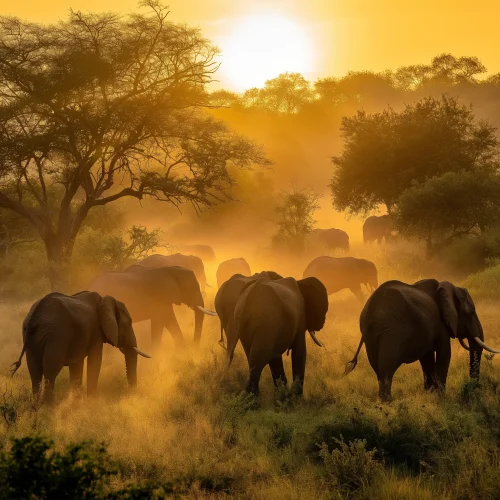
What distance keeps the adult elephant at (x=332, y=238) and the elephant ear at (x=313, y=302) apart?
2214 centimetres

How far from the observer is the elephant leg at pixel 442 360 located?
10.2 metres

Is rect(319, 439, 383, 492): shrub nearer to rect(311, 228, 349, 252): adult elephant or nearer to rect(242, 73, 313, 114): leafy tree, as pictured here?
rect(311, 228, 349, 252): adult elephant

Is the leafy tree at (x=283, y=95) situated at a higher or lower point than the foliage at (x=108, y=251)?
higher

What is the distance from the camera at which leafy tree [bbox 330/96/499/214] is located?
1198 inches

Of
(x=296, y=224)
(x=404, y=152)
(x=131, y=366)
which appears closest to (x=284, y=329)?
(x=131, y=366)

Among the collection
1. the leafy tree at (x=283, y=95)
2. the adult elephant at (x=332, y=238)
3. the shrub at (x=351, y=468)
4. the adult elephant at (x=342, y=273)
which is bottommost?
the shrub at (x=351, y=468)

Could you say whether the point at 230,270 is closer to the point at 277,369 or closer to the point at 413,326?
the point at 277,369

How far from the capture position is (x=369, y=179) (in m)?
32.5

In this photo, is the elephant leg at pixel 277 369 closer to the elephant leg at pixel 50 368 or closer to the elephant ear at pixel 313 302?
the elephant ear at pixel 313 302

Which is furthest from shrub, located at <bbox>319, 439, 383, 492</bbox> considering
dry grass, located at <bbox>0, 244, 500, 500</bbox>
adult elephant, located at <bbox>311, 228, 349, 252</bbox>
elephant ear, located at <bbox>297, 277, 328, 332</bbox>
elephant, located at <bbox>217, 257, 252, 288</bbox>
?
adult elephant, located at <bbox>311, 228, 349, 252</bbox>

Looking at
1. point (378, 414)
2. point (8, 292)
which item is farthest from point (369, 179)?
point (378, 414)

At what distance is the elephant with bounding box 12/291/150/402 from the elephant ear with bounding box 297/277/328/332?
2.79m

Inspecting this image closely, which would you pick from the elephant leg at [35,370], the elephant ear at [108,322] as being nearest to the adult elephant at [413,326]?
the elephant ear at [108,322]

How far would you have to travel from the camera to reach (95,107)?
21750 millimetres
